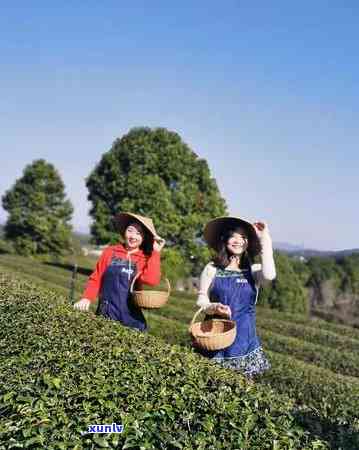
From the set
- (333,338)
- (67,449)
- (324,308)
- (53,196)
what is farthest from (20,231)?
(67,449)

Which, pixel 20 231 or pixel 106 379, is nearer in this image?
pixel 106 379

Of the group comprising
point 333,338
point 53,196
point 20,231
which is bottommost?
point 333,338

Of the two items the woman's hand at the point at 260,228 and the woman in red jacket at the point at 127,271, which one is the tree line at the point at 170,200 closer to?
the woman in red jacket at the point at 127,271

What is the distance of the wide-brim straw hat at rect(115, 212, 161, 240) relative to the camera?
516 cm

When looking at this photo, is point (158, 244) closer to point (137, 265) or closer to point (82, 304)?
point (137, 265)

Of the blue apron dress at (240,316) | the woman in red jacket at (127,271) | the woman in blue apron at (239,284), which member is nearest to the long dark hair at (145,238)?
the woman in red jacket at (127,271)

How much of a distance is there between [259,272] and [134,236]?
52.7 inches

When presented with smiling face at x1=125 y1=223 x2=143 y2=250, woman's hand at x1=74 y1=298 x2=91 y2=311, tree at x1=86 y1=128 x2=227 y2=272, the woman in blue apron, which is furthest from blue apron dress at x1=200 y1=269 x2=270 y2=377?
tree at x1=86 y1=128 x2=227 y2=272

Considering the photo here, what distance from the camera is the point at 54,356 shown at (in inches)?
131

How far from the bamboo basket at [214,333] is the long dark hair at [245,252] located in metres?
0.44

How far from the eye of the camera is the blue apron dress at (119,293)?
5105 mm

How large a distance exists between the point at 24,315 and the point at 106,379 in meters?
1.87

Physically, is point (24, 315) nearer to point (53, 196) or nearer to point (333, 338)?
point (333, 338)

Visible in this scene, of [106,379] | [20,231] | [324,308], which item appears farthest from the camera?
[20,231]
